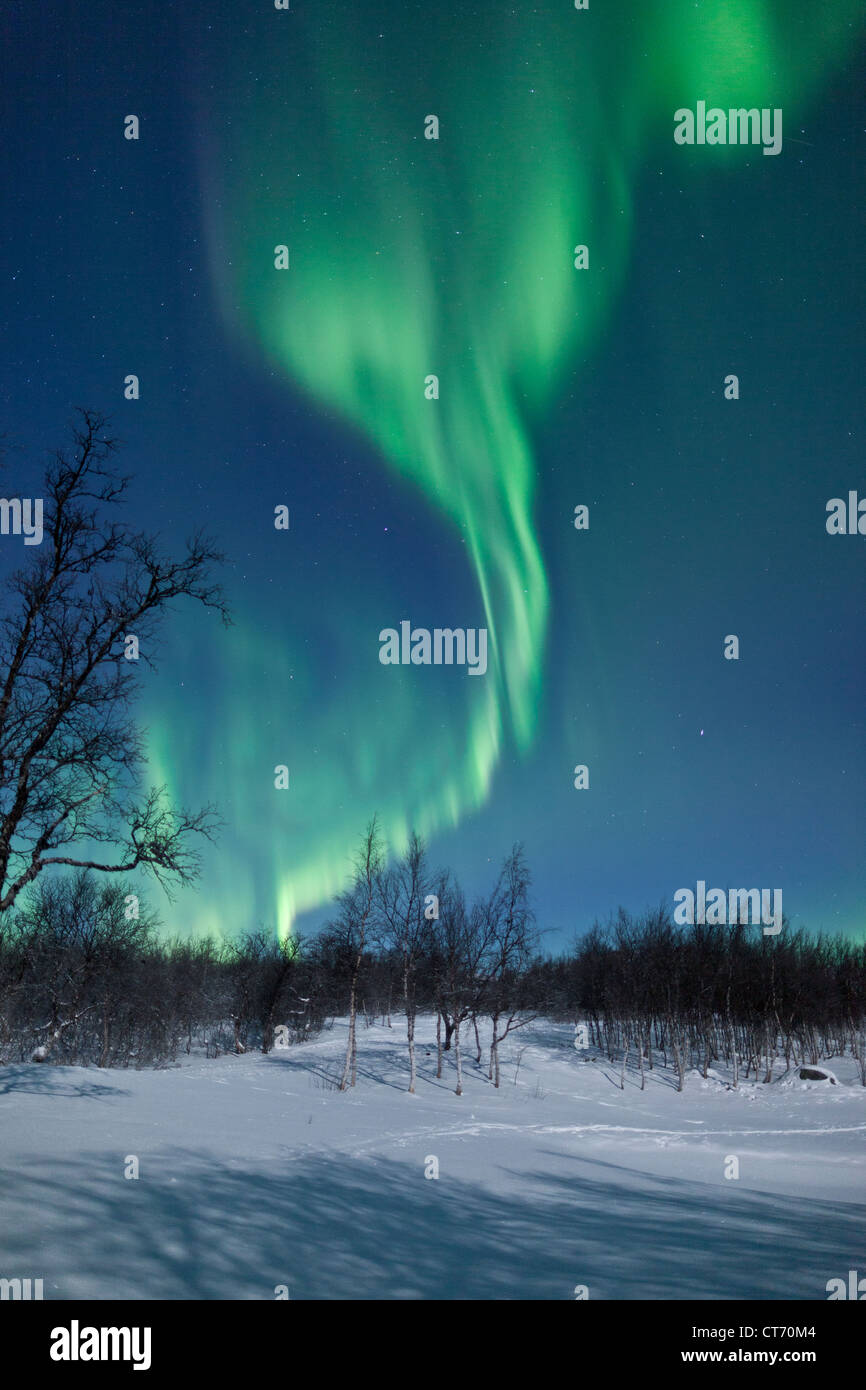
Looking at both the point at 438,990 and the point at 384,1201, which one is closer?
the point at 384,1201

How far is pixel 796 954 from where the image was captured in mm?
58469

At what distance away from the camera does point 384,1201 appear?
1114cm

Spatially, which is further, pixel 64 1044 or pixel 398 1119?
pixel 64 1044

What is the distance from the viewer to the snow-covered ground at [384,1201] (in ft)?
24.2

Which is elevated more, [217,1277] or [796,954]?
[217,1277]

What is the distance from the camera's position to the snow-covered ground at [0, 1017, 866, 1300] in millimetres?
7391

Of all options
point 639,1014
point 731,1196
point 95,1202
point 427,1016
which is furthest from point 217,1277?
point 427,1016

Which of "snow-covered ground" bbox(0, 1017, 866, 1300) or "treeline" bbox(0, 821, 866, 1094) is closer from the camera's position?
"snow-covered ground" bbox(0, 1017, 866, 1300)

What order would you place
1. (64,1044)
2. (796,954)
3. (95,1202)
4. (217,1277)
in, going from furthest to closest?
(796,954)
(64,1044)
(95,1202)
(217,1277)

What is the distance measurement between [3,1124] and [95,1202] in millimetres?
5518

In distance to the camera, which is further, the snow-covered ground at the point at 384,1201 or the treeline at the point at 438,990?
the treeline at the point at 438,990
